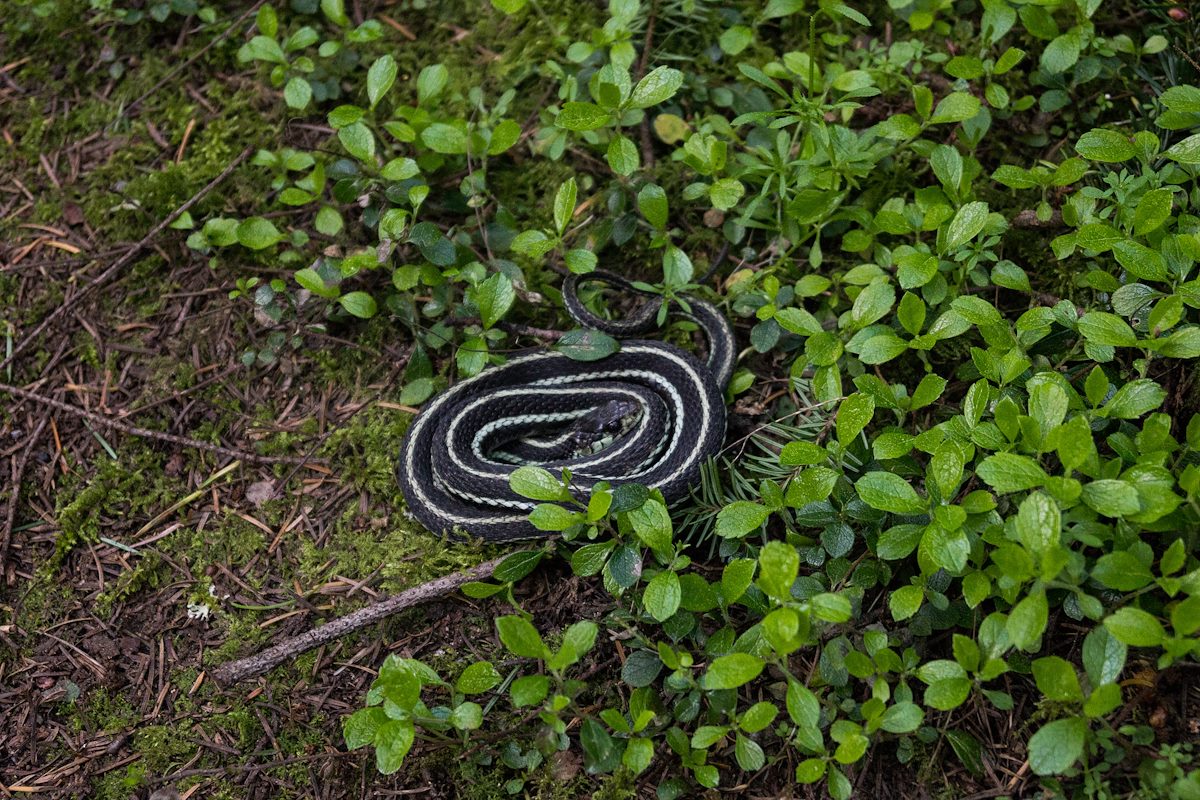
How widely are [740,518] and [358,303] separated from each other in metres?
2.32

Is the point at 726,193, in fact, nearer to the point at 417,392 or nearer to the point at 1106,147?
the point at 1106,147

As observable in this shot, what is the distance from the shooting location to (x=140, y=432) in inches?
179

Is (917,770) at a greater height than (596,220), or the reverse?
(596,220)

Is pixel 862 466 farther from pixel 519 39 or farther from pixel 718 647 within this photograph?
pixel 519 39

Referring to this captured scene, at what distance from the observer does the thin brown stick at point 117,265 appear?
4.79m

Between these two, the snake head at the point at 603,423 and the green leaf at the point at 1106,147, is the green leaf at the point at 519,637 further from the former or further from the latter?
the green leaf at the point at 1106,147

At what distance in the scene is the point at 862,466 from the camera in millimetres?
3738

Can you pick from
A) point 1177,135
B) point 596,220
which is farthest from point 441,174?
point 1177,135

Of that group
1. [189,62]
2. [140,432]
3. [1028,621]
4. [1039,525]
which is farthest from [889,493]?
[189,62]

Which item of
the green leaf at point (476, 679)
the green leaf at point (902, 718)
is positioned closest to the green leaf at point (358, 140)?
the green leaf at point (476, 679)

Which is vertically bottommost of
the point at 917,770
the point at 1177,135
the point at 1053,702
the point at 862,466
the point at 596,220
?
the point at 917,770

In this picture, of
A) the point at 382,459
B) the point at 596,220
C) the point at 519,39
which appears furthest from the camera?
the point at 519,39

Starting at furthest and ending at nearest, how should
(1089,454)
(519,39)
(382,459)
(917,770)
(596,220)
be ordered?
(519,39)
(596,220)
(382,459)
(917,770)
(1089,454)

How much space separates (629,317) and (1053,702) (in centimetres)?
262
